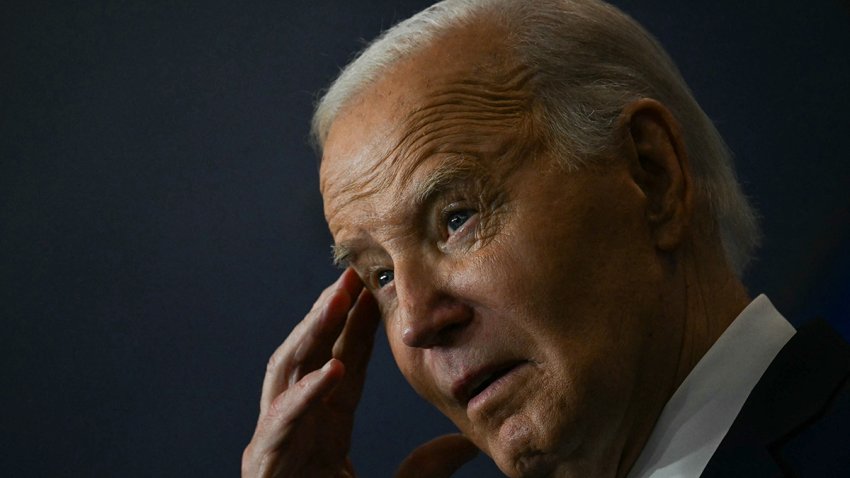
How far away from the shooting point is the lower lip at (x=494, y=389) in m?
1.69

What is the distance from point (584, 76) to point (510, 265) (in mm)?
362

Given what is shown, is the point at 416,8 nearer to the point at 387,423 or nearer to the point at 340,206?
the point at 340,206

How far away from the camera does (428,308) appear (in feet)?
5.62

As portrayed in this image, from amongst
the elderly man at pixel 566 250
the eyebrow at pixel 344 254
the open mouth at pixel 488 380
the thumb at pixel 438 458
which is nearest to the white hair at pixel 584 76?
the elderly man at pixel 566 250

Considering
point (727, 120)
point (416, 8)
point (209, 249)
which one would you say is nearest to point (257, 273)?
point (209, 249)

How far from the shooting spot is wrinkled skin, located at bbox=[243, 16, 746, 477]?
1660 millimetres

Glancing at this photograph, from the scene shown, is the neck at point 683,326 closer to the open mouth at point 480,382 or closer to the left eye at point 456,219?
the open mouth at point 480,382

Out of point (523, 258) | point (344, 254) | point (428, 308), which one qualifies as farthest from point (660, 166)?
point (344, 254)

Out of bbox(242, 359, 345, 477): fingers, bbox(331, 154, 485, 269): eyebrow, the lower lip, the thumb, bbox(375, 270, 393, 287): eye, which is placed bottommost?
the thumb

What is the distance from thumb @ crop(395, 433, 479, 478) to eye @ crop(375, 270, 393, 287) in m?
0.46

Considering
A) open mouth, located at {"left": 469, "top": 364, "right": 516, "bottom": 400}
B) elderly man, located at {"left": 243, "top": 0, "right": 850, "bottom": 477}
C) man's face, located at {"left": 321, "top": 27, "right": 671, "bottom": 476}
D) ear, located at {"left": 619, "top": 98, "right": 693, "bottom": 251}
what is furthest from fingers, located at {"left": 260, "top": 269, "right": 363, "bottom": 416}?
ear, located at {"left": 619, "top": 98, "right": 693, "bottom": 251}

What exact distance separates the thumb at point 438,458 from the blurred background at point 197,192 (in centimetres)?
26

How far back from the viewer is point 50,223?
2.32m

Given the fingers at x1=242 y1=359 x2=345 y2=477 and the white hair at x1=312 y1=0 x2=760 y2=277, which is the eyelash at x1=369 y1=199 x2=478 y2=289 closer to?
the white hair at x1=312 y1=0 x2=760 y2=277
